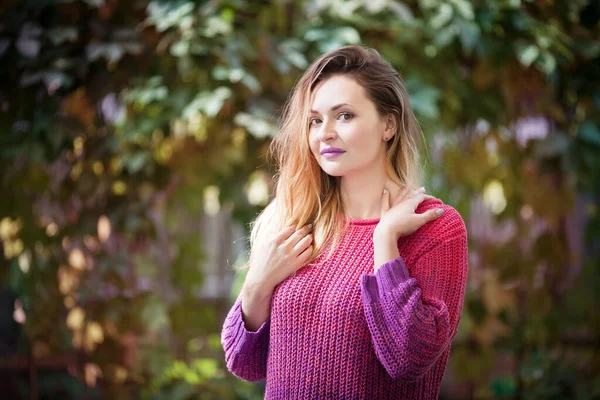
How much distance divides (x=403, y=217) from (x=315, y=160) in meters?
0.19

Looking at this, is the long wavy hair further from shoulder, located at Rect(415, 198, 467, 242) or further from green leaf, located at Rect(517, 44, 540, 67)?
green leaf, located at Rect(517, 44, 540, 67)

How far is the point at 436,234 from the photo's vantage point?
1.16m

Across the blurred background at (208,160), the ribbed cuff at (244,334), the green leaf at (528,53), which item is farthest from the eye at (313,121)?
the green leaf at (528,53)

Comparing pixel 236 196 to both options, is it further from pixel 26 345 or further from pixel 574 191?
pixel 574 191

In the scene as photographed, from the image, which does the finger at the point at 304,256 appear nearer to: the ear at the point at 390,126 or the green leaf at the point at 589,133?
the ear at the point at 390,126

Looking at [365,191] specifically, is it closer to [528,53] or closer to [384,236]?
[384,236]

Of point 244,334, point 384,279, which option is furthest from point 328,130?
point 244,334

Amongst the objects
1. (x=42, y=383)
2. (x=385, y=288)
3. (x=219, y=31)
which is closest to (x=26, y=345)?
(x=42, y=383)

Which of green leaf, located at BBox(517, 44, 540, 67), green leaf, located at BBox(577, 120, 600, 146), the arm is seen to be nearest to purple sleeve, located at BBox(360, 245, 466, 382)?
the arm

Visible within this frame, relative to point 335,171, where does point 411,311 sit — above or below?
below

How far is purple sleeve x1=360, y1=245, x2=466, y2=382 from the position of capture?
1073mm

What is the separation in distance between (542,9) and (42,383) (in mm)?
2275

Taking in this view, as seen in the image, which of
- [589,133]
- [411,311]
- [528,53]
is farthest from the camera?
[589,133]

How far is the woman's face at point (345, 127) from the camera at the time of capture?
1.18 m
